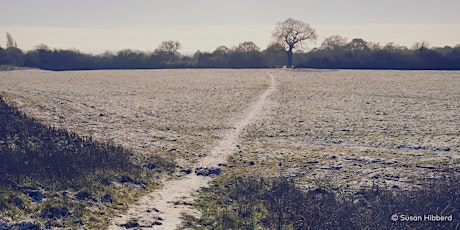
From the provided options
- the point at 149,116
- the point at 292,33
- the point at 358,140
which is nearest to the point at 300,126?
the point at 358,140

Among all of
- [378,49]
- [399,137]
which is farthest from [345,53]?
[399,137]

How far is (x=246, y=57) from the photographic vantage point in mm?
92000

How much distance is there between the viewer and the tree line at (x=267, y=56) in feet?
263

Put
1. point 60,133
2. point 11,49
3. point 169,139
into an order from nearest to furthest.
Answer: point 60,133 < point 169,139 < point 11,49

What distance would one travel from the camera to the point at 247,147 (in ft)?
62.5

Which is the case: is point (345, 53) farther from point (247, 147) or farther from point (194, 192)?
point (194, 192)

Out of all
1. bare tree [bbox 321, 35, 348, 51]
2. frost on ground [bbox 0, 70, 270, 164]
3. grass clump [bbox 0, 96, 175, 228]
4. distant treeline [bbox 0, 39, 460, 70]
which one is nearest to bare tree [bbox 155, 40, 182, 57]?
distant treeline [bbox 0, 39, 460, 70]

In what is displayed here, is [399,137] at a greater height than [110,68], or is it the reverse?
[110,68]

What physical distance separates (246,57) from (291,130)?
71030mm

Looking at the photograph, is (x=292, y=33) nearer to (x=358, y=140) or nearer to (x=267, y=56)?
(x=267, y=56)

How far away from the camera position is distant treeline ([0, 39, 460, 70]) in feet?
257

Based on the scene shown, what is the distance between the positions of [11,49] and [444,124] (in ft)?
327
